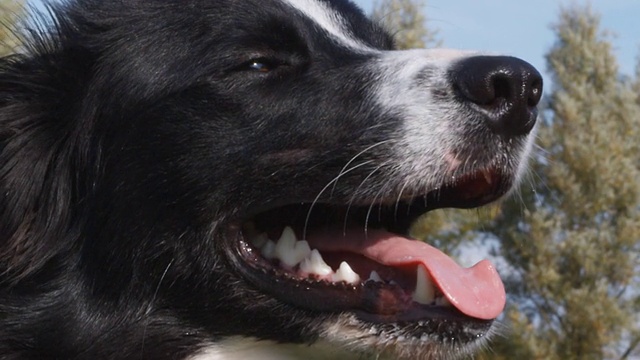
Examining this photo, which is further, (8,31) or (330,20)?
(8,31)

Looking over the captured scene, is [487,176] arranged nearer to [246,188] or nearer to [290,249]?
[290,249]

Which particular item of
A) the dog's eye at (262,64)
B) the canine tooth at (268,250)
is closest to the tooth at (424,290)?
the canine tooth at (268,250)

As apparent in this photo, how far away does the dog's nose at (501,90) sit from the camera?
3.28m

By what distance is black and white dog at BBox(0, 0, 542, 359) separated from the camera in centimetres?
337

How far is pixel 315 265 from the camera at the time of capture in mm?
3426

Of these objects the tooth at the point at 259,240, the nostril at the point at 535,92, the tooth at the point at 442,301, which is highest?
the nostril at the point at 535,92

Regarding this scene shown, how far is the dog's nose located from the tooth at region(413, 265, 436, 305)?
0.55 m

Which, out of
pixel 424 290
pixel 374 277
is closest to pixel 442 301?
pixel 424 290

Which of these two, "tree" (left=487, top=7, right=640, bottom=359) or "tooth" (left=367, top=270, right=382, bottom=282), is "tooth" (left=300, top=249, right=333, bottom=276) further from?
"tree" (left=487, top=7, right=640, bottom=359)

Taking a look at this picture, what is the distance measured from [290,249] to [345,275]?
0.25 metres

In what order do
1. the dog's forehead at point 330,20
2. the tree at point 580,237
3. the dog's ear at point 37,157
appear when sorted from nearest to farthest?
1. the dog's ear at point 37,157
2. the dog's forehead at point 330,20
3. the tree at point 580,237

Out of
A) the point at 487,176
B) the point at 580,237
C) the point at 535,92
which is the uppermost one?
the point at 535,92

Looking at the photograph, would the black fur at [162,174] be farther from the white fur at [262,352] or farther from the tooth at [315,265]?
the tooth at [315,265]

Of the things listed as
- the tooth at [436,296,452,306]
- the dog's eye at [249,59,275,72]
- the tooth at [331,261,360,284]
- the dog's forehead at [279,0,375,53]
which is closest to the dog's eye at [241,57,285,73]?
the dog's eye at [249,59,275,72]
